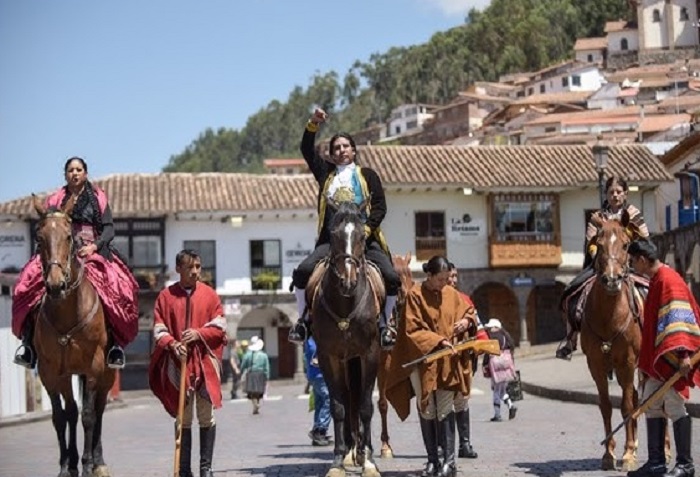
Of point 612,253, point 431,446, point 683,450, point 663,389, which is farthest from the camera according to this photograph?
point 612,253

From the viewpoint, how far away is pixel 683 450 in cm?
1028

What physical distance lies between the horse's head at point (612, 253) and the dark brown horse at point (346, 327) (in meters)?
1.99

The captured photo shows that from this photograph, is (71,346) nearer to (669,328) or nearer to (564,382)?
(669,328)

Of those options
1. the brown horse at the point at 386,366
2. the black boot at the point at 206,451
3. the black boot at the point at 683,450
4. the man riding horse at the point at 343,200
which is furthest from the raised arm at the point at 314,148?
the black boot at the point at 683,450

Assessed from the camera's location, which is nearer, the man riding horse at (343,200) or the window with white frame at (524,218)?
the man riding horse at (343,200)

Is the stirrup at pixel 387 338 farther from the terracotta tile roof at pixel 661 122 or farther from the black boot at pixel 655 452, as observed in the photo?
the terracotta tile roof at pixel 661 122

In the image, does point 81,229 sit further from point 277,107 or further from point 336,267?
point 277,107

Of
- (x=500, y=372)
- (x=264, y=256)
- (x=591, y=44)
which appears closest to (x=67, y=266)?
(x=500, y=372)

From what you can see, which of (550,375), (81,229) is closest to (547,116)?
(550,375)

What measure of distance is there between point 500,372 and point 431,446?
35.3 feet

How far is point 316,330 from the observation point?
36.4 feet

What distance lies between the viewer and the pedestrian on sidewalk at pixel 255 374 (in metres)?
28.4

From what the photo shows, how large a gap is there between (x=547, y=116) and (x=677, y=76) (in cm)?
1702

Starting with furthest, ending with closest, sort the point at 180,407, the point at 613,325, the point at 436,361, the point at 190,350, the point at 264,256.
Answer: the point at 264,256 < the point at 613,325 < the point at 436,361 < the point at 190,350 < the point at 180,407
